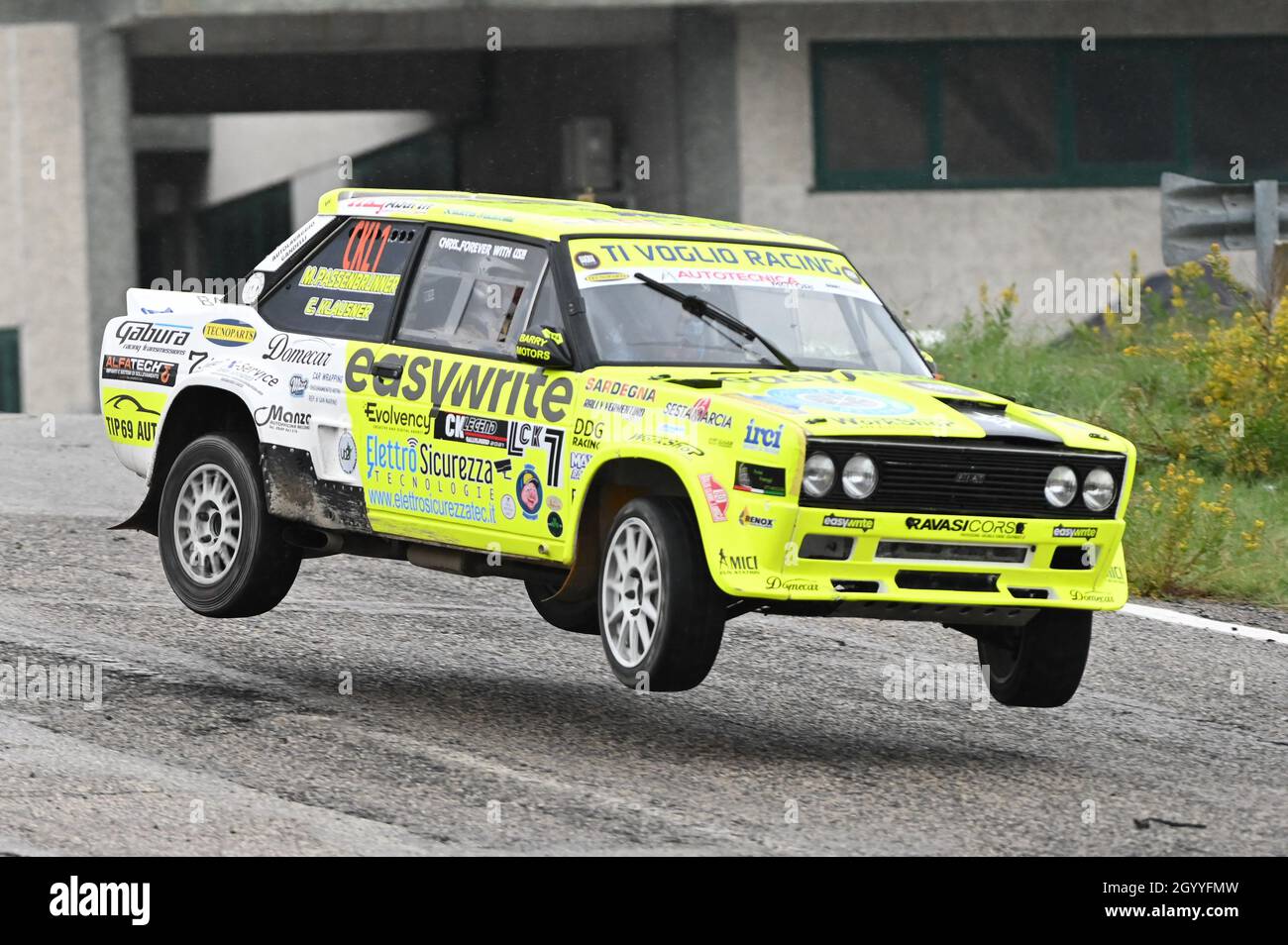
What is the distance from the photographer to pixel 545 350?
8.70 metres

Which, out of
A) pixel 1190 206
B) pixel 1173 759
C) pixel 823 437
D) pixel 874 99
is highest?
pixel 874 99

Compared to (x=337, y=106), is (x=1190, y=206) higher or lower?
lower

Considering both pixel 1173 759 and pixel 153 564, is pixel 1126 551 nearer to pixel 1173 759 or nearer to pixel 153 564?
pixel 1173 759

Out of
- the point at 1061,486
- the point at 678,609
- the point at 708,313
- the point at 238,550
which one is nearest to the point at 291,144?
the point at 238,550

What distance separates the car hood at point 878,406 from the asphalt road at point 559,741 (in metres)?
1.23

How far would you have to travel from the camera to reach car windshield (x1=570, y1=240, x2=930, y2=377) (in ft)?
29.2

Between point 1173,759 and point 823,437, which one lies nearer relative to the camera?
point 823,437

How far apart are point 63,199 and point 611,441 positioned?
64.2ft

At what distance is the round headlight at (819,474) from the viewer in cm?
789

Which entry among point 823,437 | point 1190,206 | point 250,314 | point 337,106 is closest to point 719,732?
point 823,437

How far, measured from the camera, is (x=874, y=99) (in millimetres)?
26266

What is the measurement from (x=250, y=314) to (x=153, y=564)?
9.21ft

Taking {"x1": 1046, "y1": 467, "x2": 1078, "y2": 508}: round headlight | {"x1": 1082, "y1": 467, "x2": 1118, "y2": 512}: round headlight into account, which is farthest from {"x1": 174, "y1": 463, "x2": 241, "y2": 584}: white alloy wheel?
{"x1": 1082, "y1": 467, "x2": 1118, "y2": 512}: round headlight
